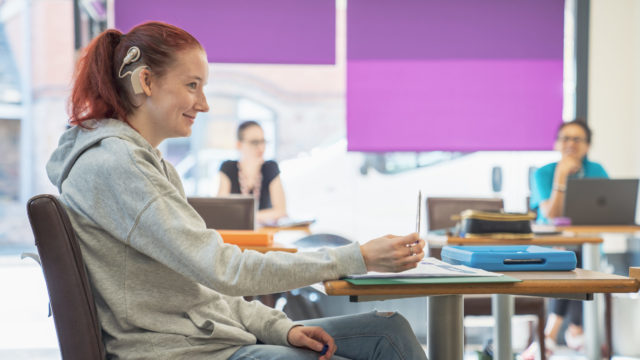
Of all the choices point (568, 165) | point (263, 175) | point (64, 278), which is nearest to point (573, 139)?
point (568, 165)

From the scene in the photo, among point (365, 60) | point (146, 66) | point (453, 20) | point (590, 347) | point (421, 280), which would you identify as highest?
point (453, 20)

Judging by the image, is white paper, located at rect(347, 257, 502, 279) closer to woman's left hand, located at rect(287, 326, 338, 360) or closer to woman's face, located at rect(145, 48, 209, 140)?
woman's left hand, located at rect(287, 326, 338, 360)

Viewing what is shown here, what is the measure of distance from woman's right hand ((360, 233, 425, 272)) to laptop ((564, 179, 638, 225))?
8.14 feet

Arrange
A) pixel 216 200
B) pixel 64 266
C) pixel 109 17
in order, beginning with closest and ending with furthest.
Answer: pixel 64 266, pixel 216 200, pixel 109 17

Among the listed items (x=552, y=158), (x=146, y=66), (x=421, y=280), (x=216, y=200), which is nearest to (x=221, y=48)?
(x=216, y=200)

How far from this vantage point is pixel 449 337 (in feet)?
4.47

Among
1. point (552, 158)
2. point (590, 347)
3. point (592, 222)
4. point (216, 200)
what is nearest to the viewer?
point (216, 200)

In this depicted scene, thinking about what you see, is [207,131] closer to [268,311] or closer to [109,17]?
[109,17]

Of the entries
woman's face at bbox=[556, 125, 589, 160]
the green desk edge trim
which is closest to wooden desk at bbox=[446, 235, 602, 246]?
woman's face at bbox=[556, 125, 589, 160]

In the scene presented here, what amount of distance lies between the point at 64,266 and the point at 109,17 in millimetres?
4263

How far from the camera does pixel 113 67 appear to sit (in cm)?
125

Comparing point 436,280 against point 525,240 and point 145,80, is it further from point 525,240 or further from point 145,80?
point 525,240

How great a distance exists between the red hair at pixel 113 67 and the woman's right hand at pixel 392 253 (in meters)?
0.54

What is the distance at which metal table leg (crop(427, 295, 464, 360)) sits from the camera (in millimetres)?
1363
